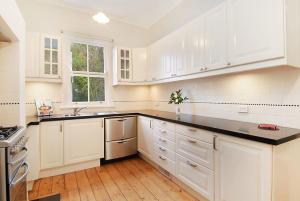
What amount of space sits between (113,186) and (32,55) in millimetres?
2257

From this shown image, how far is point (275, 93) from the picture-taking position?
1761 millimetres

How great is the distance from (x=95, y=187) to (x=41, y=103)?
163cm

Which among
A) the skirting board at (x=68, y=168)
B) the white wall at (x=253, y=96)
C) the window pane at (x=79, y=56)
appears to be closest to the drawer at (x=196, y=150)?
the white wall at (x=253, y=96)

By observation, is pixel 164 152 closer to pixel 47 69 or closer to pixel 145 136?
pixel 145 136

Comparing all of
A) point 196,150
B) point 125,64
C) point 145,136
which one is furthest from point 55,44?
point 196,150

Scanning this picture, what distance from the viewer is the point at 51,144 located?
252 centimetres

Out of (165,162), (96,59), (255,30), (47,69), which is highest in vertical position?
(96,59)

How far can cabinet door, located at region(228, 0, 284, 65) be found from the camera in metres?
1.44

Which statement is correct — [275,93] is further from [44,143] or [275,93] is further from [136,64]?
[44,143]

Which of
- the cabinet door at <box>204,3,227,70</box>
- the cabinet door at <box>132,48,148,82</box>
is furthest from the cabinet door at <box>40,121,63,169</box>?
the cabinet door at <box>204,3,227,70</box>

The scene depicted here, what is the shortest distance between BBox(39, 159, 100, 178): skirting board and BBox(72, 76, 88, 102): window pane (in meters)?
1.17

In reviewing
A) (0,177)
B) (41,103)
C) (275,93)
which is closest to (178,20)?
(275,93)

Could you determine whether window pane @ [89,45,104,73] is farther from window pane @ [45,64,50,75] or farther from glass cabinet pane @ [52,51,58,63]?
window pane @ [45,64,50,75]

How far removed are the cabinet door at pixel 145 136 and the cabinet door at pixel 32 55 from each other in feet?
5.99
